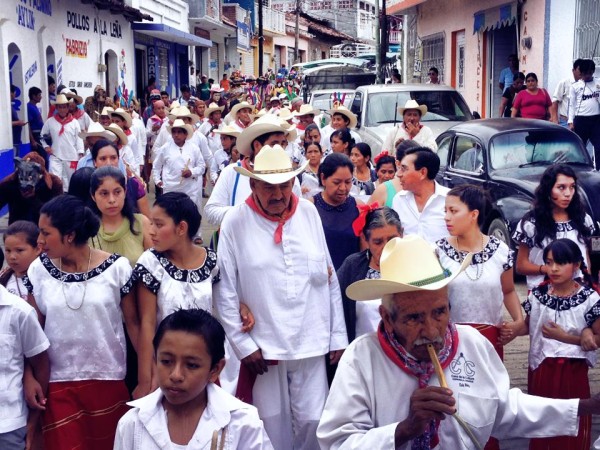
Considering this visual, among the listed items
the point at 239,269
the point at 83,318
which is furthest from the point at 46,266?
the point at 239,269

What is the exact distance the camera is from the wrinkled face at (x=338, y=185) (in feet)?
18.9

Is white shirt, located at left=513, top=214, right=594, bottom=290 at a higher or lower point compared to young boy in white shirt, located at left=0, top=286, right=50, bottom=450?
higher

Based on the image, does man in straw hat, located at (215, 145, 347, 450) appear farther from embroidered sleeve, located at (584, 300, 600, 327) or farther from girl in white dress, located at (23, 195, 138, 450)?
Answer: embroidered sleeve, located at (584, 300, 600, 327)

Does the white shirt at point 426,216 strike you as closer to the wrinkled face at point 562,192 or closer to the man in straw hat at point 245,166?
the wrinkled face at point 562,192

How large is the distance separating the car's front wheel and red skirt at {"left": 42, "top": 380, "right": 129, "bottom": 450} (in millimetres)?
5527

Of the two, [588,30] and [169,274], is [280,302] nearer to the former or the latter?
[169,274]

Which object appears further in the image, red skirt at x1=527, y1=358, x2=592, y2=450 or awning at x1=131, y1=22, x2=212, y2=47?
awning at x1=131, y1=22, x2=212, y2=47

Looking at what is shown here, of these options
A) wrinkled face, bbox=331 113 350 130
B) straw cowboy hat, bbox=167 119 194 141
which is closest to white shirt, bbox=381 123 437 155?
wrinkled face, bbox=331 113 350 130

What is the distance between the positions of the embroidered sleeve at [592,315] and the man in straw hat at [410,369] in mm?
2062

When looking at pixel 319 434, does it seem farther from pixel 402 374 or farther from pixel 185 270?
pixel 185 270

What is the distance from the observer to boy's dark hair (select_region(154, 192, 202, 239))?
14.8 ft

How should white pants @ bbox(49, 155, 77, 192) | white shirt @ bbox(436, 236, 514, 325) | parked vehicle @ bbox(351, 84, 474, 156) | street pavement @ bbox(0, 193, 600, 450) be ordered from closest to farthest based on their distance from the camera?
white shirt @ bbox(436, 236, 514, 325) → street pavement @ bbox(0, 193, 600, 450) → white pants @ bbox(49, 155, 77, 192) → parked vehicle @ bbox(351, 84, 474, 156)

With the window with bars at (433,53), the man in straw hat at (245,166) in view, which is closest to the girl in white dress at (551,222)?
the man in straw hat at (245,166)

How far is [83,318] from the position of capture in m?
4.31
